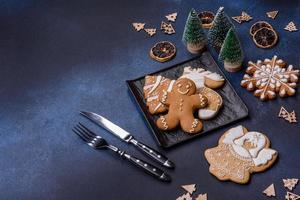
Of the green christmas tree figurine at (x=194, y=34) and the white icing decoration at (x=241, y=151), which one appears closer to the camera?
the white icing decoration at (x=241, y=151)

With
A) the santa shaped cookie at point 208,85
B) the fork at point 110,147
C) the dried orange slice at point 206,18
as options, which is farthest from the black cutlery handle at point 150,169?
the dried orange slice at point 206,18

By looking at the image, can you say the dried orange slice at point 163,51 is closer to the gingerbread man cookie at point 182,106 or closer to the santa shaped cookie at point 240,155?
Answer: the gingerbread man cookie at point 182,106

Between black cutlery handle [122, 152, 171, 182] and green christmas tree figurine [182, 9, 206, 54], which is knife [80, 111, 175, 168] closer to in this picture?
black cutlery handle [122, 152, 171, 182]

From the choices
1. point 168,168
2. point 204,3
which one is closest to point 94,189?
point 168,168

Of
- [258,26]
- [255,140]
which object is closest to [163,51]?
[258,26]

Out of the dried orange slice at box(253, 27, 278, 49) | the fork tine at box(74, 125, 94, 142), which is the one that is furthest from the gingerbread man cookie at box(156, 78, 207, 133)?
the dried orange slice at box(253, 27, 278, 49)

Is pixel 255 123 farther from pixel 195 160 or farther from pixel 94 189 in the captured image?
pixel 94 189
